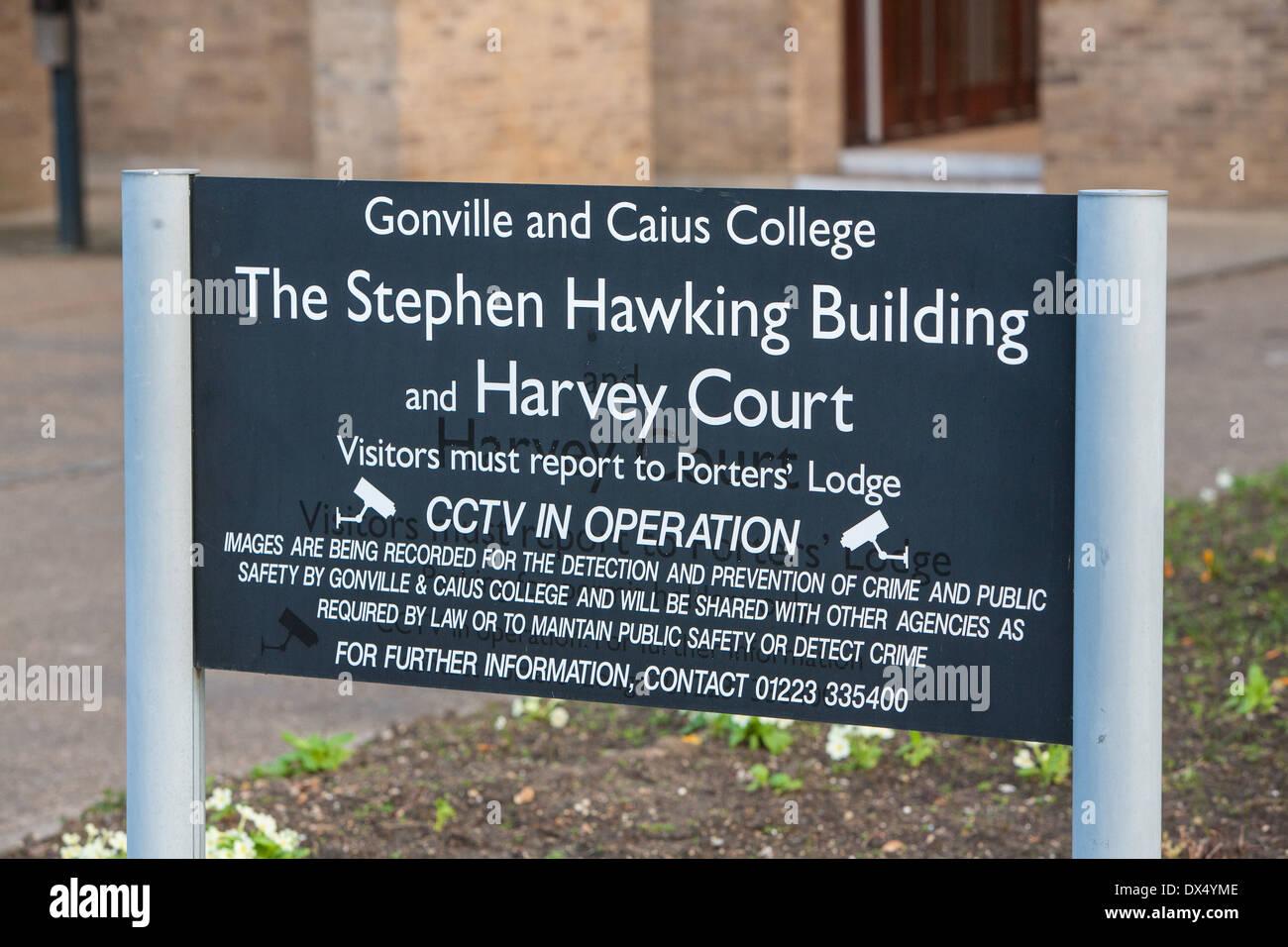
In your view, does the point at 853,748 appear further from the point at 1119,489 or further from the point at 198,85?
the point at 198,85

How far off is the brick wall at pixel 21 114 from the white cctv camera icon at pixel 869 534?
18233 millimetres

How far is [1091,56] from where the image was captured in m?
17.8

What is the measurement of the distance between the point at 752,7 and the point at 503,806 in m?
16.1

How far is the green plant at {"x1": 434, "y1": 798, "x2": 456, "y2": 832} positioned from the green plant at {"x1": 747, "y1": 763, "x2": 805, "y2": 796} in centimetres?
72

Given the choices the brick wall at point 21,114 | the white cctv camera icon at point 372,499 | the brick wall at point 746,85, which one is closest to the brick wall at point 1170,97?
the brick wall at point 746,85

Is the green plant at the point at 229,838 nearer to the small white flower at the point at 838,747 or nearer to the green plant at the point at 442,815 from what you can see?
the green plant at the point at 442,815

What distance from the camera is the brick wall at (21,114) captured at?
762 inches

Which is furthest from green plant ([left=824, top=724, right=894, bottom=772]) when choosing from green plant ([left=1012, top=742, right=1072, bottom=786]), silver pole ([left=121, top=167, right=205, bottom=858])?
silver pole ([left=121, top=167, right=205, bottom=858])

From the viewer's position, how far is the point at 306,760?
15.6 ft

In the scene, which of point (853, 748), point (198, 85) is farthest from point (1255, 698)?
point (198, 85)

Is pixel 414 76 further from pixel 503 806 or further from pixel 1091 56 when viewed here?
pixel 503 806

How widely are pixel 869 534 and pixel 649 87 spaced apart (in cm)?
1776

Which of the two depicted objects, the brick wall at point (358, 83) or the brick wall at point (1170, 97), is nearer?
the brick wall at point (358, 83)
